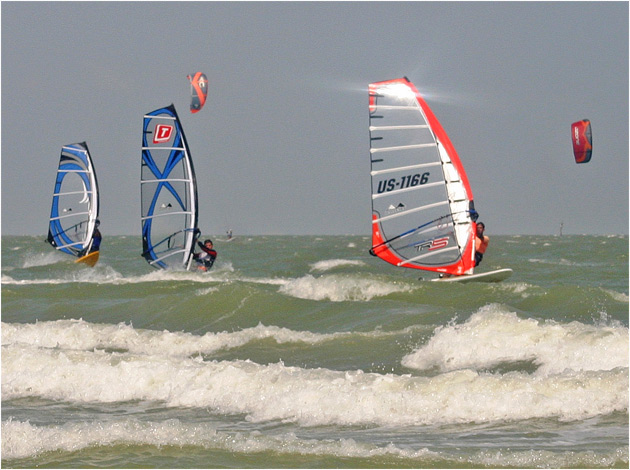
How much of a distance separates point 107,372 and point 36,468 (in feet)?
9.07

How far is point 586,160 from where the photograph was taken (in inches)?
606

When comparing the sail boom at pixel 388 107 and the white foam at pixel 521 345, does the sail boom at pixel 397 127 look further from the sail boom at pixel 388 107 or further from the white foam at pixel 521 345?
the white foam at pixel 521 345

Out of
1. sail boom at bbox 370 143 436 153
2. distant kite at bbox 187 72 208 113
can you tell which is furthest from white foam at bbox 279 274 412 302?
distant kite at bbox 187 72 208 113

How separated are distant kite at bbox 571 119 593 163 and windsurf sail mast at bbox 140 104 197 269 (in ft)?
24.9

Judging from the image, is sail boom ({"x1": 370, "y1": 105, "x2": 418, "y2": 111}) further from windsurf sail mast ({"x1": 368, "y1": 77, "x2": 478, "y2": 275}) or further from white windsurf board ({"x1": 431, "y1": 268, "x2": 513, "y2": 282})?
white windsurf board ({"x1": 431, "y1": 268, "x2": 513, "y2": 282})

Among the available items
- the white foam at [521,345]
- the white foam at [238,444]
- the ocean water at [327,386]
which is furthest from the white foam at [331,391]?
the white foam at [521,345]

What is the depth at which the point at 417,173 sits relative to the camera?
13539 millimetres

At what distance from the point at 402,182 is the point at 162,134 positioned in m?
6.05

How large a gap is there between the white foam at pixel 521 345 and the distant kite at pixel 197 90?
1792cm

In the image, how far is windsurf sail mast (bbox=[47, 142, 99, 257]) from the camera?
2247cm

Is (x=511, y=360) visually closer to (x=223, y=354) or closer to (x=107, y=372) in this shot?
(x=223, y=354)

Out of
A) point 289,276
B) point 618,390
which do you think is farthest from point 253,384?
point 289,276

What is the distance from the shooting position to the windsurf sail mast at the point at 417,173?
1349 centimetres

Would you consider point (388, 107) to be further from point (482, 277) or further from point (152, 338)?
point (152, 338)
